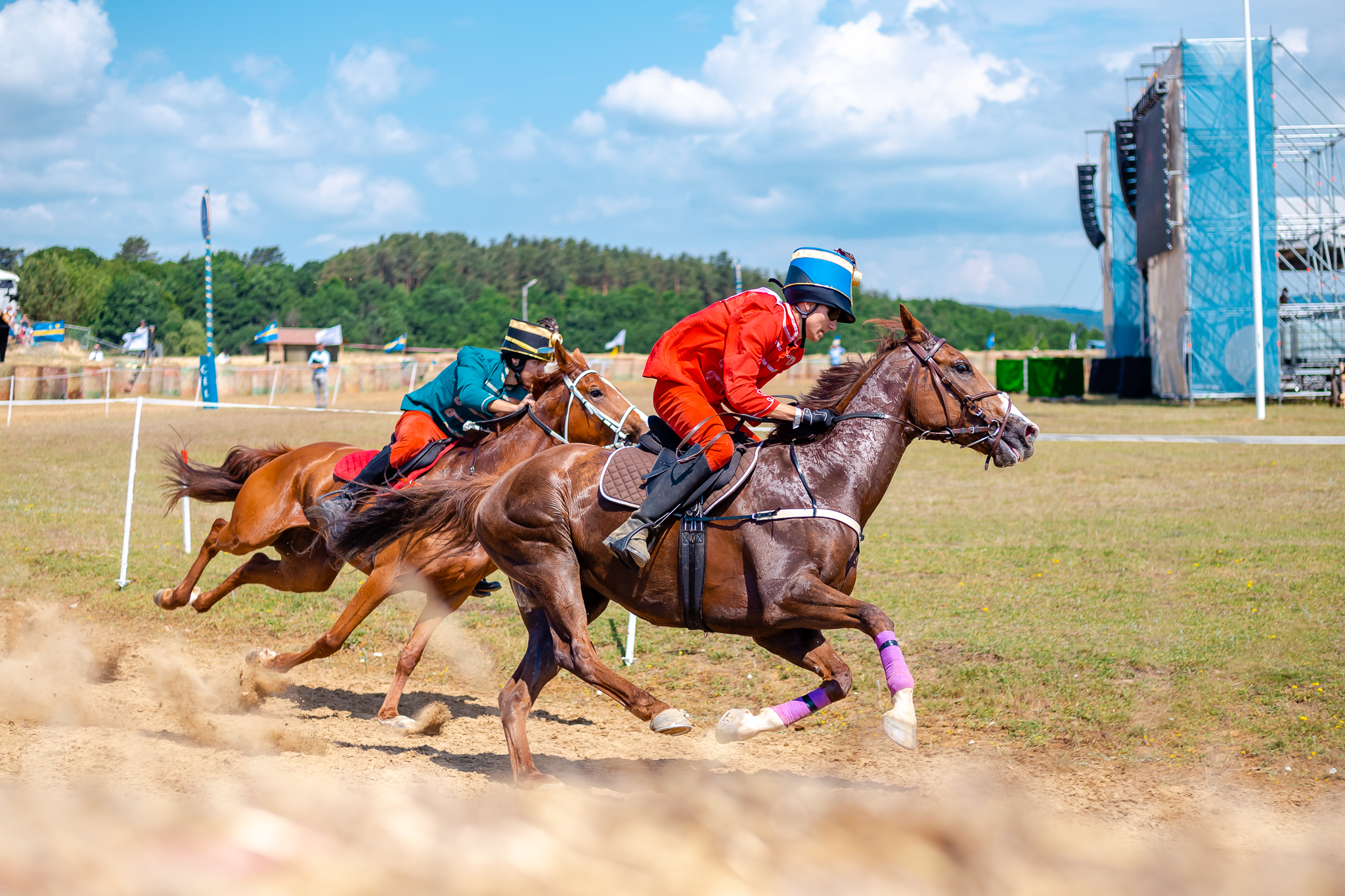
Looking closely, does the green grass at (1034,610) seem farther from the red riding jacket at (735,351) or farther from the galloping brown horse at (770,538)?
the red riding jacket at (735,351)

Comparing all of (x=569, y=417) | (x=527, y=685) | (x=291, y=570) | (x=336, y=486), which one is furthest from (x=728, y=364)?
(x=291, y=570)

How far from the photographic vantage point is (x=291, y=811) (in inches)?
66.2

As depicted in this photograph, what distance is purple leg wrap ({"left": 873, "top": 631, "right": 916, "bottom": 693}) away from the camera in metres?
4.51

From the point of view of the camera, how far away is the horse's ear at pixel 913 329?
519cm

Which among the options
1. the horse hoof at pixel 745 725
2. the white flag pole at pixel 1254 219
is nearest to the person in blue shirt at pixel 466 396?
the horse hoof at pixel 745 725

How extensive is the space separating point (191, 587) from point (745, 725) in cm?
502

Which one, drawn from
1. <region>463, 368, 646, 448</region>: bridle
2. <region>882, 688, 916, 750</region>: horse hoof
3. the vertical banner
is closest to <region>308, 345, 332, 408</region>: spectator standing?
the vertical banner

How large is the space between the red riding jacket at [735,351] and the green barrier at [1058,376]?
1596 inches

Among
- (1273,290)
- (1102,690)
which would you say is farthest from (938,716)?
(1273,290)

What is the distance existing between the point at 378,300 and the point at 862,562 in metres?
100.0

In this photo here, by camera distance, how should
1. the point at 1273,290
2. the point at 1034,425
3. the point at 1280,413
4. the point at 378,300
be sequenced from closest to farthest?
1. the point at 1034,425
2. the point at 1280,413
3. the point at 1273,290
4. the point at 378,300

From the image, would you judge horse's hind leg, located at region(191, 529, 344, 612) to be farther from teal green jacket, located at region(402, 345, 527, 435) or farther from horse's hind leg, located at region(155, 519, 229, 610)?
teal green jacket, located at region(402, 345, 527, 435)

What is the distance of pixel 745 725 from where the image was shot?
4.70 meters

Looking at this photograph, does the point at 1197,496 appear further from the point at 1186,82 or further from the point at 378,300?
the point at 378,300
